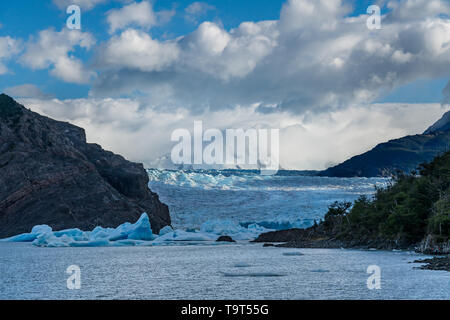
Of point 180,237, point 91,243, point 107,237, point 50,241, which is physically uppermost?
point 50,241

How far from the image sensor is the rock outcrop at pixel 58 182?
97.2 metres

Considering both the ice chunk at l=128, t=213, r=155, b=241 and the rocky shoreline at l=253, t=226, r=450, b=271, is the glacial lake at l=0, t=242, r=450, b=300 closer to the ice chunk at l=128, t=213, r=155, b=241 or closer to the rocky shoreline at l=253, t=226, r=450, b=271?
the rocky shoreline at l=253, t=226, r=450, b=271

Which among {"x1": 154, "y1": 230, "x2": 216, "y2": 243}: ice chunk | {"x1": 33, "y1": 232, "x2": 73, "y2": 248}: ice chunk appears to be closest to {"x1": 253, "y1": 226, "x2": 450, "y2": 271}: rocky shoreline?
{"x1": 154, "y1": 230, "x2": 216, "y2": 243}: ice chunk

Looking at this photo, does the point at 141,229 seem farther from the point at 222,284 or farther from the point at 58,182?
the point at 222,284

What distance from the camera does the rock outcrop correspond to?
319ft

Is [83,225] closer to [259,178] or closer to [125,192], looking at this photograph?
[125,192]

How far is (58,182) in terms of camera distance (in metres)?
103

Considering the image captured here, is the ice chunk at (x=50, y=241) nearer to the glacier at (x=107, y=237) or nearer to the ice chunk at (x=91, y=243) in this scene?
the glacier at (x=107, y=237)

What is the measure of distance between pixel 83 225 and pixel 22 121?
31.0 metres

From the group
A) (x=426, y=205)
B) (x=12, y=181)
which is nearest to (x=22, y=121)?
(x=12, y=181)

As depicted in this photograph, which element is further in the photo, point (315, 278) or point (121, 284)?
point (315, 278)

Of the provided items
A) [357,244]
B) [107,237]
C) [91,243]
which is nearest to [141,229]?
[107,237]

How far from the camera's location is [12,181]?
328ft
